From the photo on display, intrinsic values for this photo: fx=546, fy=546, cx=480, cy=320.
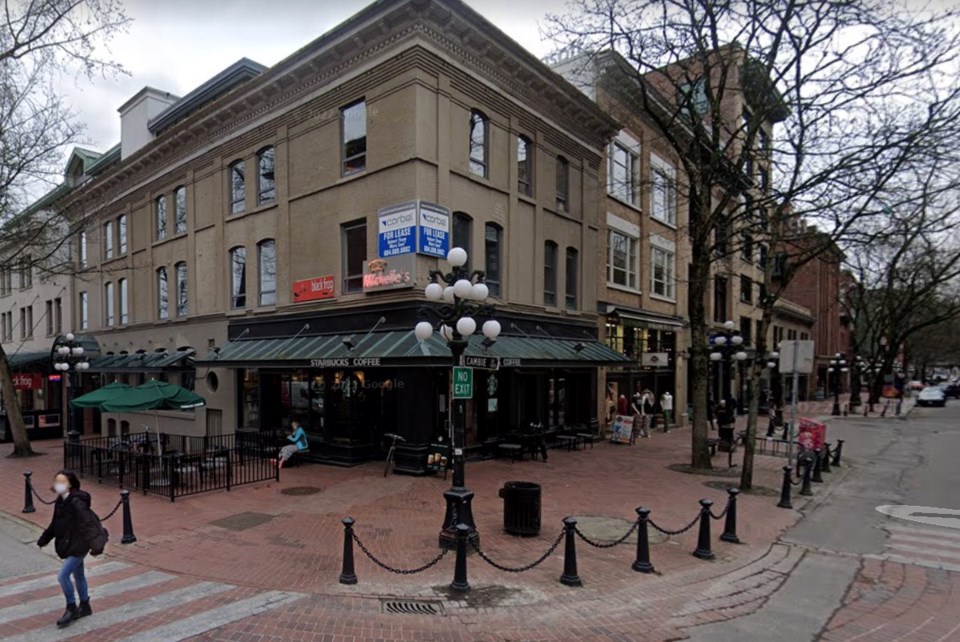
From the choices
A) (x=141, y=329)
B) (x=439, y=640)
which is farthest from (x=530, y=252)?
(x=141, y=329)

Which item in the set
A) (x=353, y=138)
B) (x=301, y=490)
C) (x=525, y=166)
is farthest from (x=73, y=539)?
(x=525, y=166)

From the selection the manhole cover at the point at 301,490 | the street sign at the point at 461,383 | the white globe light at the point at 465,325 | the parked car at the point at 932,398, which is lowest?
the parked car at the point at 932,398

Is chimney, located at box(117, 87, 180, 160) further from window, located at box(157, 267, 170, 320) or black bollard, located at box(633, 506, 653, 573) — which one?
black bollard, located at box(633, 506, 653, 573)

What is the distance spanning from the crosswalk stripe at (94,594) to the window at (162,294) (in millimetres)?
17714

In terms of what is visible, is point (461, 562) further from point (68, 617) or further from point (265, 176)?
point (265, 176)

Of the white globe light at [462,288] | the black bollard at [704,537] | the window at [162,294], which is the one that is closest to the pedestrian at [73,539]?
the white globe light at [462,288]

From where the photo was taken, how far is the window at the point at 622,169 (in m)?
22.4

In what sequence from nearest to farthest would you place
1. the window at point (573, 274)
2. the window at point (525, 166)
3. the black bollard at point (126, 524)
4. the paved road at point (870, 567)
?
the paved road at point (870, 567) < the black bollard at point (126, 524) < the window at point (525, 166) < the window at point (573, 274)

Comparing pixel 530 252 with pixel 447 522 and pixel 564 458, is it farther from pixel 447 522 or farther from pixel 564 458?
pixel 447 522

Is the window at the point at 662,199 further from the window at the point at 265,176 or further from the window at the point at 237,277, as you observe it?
the window at the point at 237,277

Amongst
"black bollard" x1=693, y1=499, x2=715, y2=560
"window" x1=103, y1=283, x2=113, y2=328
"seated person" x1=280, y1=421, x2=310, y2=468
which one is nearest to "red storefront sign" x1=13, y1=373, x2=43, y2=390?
"window" x1=103, y1=283, x2=113, y2=328

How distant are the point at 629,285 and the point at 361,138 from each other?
13.2 meters

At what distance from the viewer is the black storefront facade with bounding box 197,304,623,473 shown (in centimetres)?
1367

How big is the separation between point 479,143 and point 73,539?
44.2 feet
